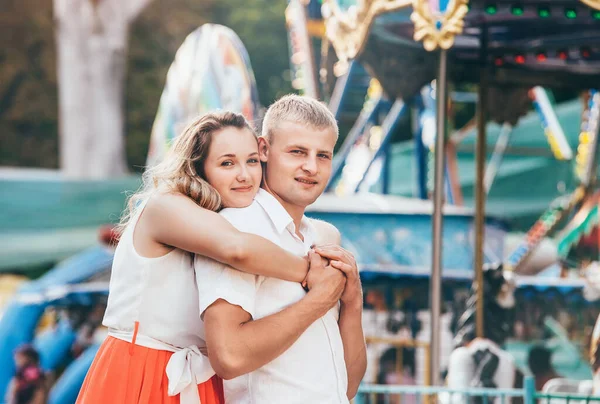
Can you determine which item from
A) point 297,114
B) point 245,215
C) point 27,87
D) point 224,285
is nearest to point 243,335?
point 224,285

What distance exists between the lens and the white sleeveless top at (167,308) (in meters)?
2.25

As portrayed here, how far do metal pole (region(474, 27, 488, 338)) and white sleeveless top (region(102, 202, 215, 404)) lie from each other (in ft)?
12.6

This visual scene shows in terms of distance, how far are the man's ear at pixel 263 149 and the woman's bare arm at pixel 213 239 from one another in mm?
230

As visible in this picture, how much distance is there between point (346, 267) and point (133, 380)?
650 mm

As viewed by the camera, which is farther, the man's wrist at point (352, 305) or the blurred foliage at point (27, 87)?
the blurred foliage at point (27, 87)

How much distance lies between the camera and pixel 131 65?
20.4 meters

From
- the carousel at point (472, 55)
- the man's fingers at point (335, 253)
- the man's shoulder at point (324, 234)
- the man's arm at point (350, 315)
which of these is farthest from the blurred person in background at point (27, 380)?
the man's fingers at point (335, 253)

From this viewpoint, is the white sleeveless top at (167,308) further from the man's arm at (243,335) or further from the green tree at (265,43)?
the green tree at (265,43)

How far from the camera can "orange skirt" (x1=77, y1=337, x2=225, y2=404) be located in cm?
224

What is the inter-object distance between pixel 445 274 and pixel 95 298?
11.9 feet

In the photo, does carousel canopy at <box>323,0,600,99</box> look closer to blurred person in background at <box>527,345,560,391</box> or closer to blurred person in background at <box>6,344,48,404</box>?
blurred person in background at <box>527,345,560,391</box>

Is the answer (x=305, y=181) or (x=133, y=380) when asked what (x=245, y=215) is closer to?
(x=305, y=181)

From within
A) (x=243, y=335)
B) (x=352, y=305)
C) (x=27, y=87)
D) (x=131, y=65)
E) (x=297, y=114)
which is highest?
(x=131, y=65)

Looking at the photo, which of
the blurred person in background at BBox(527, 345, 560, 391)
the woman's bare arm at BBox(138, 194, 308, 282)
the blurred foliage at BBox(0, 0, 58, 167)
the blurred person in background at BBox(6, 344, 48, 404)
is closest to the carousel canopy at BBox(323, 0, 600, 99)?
the blurred person in background at BBox(527, 345, 560, 391)
